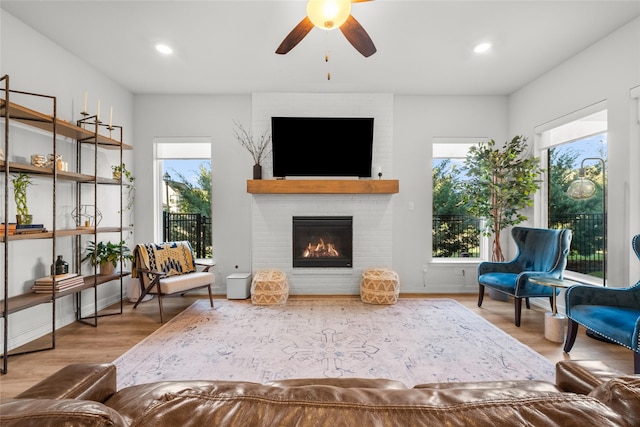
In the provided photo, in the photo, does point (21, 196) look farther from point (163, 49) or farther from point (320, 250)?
point (320, 250)

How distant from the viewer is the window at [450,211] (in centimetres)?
443

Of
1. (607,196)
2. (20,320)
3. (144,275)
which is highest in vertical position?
(607,196)

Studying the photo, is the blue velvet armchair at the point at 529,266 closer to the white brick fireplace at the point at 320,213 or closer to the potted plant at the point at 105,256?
the white brick fireplace at the point at 320,213

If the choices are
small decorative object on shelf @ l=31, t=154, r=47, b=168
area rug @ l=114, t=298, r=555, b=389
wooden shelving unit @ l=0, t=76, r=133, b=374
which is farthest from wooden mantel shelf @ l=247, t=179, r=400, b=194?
small decorative object on shelf @ l=31, t=154, r=47, b=168

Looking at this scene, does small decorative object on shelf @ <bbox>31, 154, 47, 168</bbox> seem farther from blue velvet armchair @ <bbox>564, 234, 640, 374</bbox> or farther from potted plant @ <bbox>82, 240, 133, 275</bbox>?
blue velvet armchair @ <bbox>564, 234, 640, 374</bbox>

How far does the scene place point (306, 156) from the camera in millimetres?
4086

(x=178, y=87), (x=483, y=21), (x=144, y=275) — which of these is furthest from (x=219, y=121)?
(x=483, y=21)

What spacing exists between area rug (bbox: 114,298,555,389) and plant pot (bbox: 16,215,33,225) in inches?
56.5

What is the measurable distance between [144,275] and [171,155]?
1.88 meters

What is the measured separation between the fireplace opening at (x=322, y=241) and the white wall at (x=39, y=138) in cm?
260

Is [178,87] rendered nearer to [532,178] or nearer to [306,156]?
[306,156]

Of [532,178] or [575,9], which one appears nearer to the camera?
[575,9]

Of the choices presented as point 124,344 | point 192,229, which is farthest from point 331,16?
point 192,229

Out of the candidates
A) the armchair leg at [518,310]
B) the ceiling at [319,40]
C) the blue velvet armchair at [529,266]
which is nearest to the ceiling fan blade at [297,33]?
the ceiling at [319,40]
